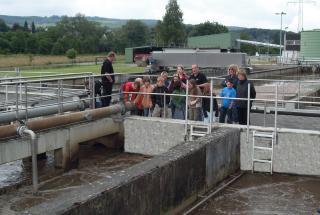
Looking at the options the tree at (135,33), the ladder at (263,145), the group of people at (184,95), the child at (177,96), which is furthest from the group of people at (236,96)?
the tree at (135,33)

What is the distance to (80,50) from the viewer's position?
9800 centimetres

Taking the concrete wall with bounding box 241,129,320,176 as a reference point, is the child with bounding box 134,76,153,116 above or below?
above

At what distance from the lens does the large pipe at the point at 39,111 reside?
10508 millimetres

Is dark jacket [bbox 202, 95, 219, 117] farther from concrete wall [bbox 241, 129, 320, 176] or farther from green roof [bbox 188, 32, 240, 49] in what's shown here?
green roof [bbox 188, 32, 240, 49]

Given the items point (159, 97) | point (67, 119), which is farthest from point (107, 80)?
point (67, 119)

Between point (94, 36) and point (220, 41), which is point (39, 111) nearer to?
point (220, 41)

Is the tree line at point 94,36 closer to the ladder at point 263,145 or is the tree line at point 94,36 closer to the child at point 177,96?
the child at point 177,96

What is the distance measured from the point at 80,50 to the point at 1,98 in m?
81.3

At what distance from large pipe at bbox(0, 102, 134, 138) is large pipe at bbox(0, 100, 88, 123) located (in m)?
0.34

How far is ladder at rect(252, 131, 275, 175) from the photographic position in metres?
10.7

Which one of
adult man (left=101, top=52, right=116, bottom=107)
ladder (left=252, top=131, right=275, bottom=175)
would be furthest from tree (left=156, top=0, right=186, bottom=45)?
ladder (left=252, top=131, right=275, bottom=175)

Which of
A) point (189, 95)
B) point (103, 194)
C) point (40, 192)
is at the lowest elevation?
point (40, 192)

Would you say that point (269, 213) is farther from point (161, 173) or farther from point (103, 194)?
point (103, 194)

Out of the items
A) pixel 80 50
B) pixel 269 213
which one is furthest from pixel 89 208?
pixel 80 50
